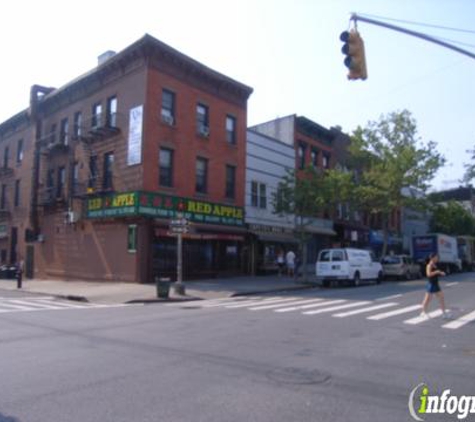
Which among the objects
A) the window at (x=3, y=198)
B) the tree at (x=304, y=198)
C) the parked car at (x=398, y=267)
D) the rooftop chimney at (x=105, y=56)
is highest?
the rooftop chimney at (x=105, y=56)

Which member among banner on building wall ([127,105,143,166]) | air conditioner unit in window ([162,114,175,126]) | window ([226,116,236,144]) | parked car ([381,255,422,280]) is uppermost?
window ([226,116,236,144])

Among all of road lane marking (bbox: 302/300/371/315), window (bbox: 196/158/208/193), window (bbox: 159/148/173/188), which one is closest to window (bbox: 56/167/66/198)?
window (bbox: 159/148/173/188)

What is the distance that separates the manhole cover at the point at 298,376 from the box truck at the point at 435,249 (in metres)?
32.9

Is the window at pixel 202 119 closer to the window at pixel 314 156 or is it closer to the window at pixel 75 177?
the window at pixel 75 177

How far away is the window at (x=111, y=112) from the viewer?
90.6 ft

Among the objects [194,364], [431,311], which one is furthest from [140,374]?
[431,311]

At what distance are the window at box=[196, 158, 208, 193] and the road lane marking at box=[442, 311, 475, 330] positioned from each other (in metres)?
17.5

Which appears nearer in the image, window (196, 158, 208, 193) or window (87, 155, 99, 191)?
window (87, 155, 99, 191)

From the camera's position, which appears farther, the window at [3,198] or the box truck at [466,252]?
the box truck at [466,252]

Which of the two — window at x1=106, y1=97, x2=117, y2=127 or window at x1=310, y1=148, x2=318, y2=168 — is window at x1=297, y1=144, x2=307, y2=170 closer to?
window at x1=310, y1=148, x2=318, y2=168

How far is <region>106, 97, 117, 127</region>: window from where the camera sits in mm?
27625

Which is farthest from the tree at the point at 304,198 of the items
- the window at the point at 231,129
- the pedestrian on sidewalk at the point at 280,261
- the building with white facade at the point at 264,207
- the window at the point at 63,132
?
the window at the point at 63,132

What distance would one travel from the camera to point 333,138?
139 ft

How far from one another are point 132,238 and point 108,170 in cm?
490
